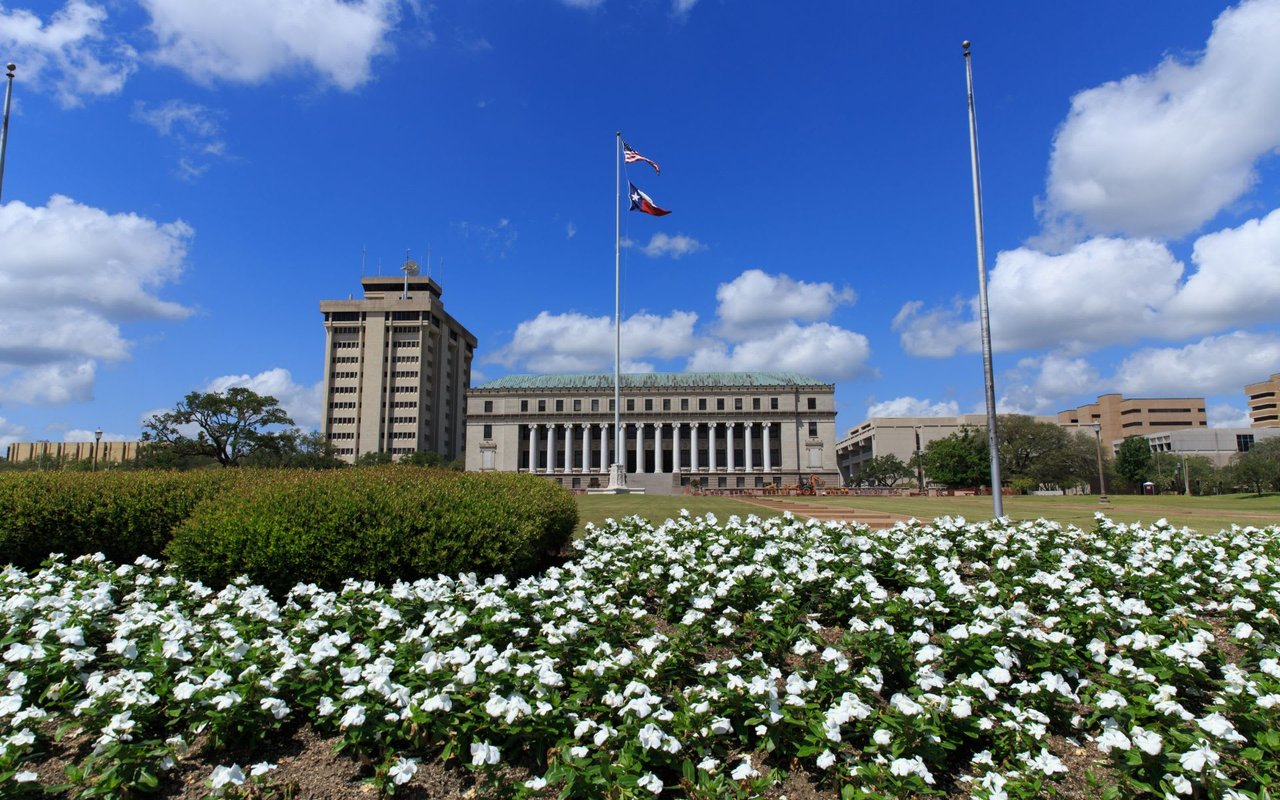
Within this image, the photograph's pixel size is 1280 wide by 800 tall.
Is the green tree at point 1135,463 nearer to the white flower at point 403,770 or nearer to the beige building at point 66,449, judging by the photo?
the white flower at point 403,770

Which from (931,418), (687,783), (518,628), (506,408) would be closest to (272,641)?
(518,628)

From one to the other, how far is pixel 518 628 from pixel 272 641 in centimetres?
190

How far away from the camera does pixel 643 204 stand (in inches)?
1375

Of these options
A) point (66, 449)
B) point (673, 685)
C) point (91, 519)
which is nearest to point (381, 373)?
point (66, 449)

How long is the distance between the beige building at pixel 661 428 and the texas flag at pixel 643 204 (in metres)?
67.5

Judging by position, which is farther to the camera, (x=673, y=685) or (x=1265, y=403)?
(x=1265, y=403)

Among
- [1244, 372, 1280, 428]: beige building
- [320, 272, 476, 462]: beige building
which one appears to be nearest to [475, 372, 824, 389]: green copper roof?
[320, 272, 476, 462]: beige building

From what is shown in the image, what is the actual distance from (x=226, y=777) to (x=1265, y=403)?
→ 207 meters

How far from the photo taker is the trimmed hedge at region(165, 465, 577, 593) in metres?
7.88

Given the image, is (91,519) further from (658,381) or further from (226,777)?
(658,381)

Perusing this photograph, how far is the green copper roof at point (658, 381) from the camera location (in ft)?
344

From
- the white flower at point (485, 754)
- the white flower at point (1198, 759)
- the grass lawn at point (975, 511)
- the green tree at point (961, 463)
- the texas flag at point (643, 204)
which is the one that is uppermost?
the texas flag at point (643, 204)

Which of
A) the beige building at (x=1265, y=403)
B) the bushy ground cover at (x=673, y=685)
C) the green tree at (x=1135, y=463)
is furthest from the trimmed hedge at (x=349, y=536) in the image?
the beige building at (x=1265, y=403)

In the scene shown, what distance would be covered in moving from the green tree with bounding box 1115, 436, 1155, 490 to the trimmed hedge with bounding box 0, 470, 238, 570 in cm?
9821
